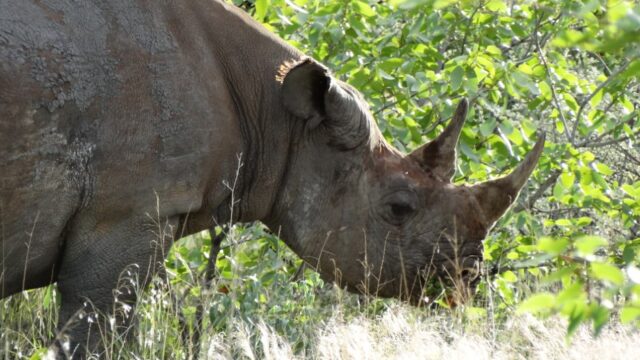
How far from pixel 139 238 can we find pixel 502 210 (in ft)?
7.18

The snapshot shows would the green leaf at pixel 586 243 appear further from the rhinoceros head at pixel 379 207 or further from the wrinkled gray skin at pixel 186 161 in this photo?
the rhinoceros head at pixel 379 207

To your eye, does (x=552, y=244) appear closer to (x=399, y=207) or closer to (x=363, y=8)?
(x=399, y=207)

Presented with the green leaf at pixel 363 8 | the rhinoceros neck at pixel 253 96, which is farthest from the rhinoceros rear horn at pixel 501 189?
the green leaf at pixel 363 8

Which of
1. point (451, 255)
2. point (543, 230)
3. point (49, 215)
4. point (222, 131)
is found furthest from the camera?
point (543, 230)

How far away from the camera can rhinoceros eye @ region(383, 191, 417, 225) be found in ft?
22.6

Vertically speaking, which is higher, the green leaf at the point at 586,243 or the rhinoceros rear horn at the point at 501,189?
the green leaf at the point at 586,243

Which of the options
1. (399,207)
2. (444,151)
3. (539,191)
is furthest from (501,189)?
(539,191)

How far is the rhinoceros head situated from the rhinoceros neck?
0.32ft

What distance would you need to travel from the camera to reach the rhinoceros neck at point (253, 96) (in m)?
6.46

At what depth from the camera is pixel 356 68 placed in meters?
8.26

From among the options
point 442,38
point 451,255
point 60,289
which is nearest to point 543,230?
point 442,38

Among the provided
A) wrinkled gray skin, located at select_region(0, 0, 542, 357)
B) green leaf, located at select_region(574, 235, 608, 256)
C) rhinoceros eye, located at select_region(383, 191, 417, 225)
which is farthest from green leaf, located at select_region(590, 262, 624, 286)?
rhinoceros eye, located at select_region(383, 191, 417, 225)

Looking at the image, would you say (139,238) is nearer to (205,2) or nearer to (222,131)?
(222,131)

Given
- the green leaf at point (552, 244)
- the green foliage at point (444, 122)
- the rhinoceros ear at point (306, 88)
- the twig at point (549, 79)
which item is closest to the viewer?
the green leaf at point (552, 244)
